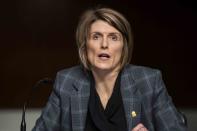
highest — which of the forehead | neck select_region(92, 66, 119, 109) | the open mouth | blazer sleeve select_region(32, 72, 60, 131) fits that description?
the forehead

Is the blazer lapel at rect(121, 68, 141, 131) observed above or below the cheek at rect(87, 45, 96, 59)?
below

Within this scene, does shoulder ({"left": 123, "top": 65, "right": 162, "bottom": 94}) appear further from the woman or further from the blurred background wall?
the blurred background wall

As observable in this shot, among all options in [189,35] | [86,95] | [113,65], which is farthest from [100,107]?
[189,35]

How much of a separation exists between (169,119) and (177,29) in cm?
94

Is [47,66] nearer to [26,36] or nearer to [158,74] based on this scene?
[26,36]

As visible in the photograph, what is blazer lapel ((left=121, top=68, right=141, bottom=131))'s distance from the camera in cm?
173

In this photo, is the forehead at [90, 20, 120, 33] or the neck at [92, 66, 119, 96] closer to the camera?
the forehead at [90, 20, 120, 33]

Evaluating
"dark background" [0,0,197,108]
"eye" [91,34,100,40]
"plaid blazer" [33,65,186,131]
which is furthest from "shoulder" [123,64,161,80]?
"dark background" [0,0,197,108]

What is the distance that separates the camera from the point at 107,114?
177 centimetres

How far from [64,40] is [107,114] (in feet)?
2.81

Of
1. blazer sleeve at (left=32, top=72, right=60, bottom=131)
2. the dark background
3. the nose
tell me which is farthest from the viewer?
the dark background

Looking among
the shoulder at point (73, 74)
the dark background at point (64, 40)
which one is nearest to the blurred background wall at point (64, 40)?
the dark background at point (64, 40)

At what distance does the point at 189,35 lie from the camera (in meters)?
2.52

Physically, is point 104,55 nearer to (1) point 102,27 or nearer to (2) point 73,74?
(1) point 102,27
